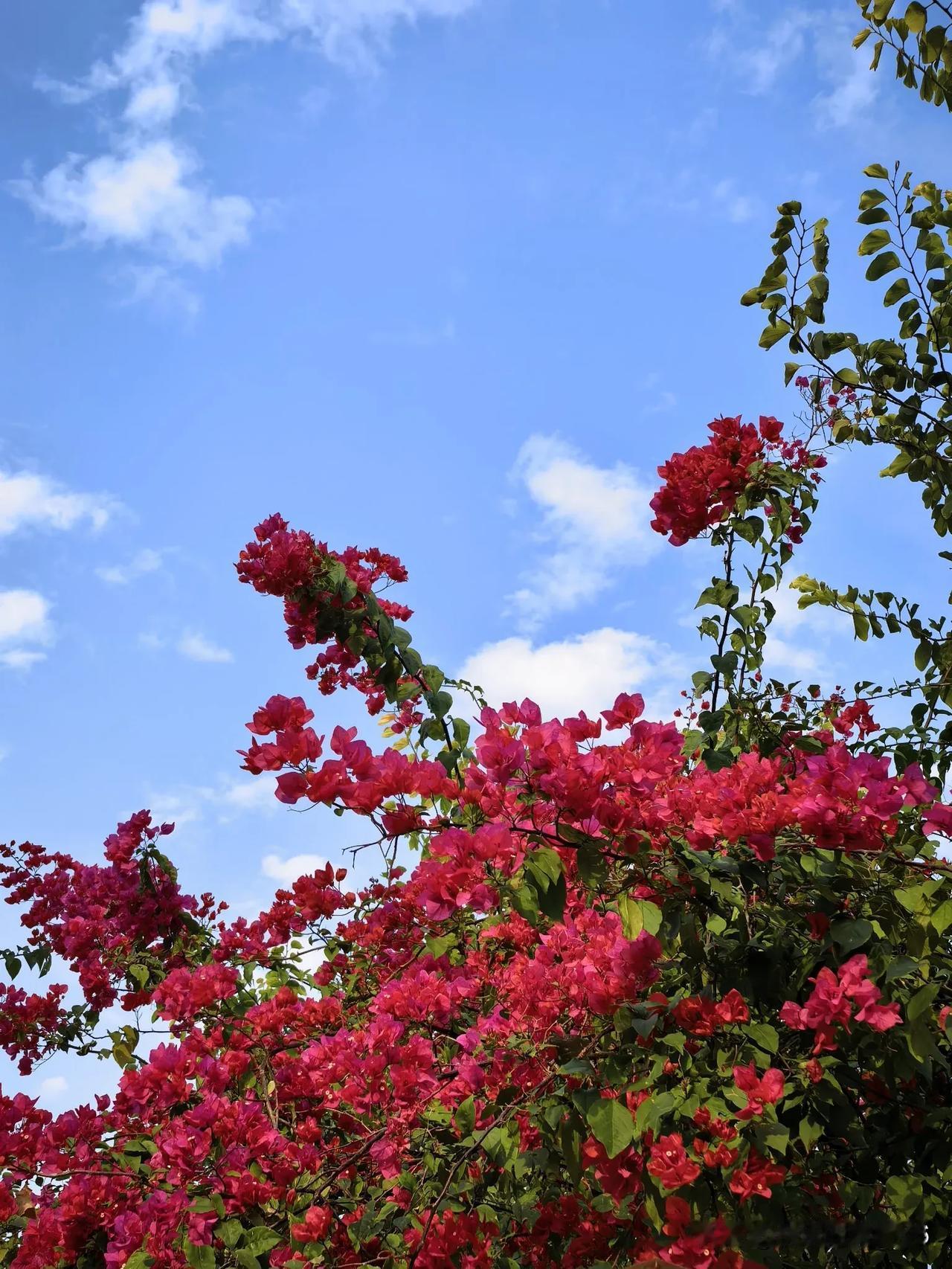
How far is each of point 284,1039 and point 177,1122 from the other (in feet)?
2.62

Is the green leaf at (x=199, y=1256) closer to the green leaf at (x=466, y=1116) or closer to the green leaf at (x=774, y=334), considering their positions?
the green leaf at (x=466, y=1116)

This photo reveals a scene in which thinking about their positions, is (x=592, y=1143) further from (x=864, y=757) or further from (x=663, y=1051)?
(x=864, y=757)

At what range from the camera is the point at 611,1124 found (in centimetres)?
179

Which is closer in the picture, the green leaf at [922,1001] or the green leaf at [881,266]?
the green leaf at [922,1001]

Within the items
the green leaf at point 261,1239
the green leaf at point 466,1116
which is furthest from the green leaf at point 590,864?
the green leaf at point 261,1239

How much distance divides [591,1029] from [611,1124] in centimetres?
41

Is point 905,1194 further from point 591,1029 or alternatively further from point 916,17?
point 916,17

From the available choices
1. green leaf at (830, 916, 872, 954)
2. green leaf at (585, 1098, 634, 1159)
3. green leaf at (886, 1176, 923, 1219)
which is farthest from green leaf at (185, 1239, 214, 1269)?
green leaf at (830, 916, 872, 954)

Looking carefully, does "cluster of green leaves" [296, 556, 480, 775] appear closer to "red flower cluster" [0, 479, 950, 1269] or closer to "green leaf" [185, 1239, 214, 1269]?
"red flower cluster" [0, 479, 950, 1269]

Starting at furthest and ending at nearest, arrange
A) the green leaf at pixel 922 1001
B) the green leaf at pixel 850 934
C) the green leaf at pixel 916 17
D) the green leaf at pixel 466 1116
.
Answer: the green leaf at pixel 916 17, the green leaf at pixel 466 1116, the green leaf at pixel 850 934, the green leaf at pixel 922 1001

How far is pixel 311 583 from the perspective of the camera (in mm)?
3650

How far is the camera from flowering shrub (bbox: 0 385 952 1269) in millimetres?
1852

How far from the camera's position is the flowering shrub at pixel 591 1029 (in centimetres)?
185

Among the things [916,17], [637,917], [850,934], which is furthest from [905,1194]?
[916,17]
